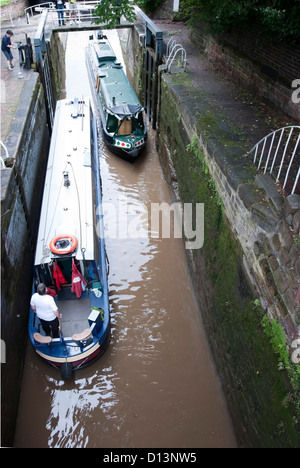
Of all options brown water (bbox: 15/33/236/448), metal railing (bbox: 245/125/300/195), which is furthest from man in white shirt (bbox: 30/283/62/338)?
metal railing (bbox: 245/125/300/195)

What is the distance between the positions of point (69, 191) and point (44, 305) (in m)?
3.14

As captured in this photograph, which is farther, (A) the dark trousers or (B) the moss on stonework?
(A) the dark trousers

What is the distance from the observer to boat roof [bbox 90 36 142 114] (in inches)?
522

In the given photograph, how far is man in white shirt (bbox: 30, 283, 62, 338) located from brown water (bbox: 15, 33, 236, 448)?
1.21 m

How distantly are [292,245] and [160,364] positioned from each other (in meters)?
3.98

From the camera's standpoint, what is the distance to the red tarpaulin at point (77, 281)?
689 cm

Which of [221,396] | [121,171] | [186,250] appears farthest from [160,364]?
[121,171]

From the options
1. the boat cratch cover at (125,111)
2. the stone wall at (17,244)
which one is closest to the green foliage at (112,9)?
the stone wall at (17,244)

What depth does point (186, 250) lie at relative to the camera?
9.30m

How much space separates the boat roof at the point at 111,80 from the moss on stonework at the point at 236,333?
16.1 ft

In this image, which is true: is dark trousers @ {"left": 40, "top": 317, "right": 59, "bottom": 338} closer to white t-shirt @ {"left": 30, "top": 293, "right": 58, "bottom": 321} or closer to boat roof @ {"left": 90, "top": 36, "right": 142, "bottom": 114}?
white t-shirt @ {"left": 30, "top": 293, "right": 58, "bottom": 321}

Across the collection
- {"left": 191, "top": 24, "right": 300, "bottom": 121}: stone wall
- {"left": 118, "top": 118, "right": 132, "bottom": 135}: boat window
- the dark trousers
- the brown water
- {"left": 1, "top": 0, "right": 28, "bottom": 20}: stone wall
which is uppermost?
{"left": 1, "top": 0, "right": 28, "bottom": 20}: stone wall

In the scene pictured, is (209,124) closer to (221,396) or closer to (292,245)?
(292,245)

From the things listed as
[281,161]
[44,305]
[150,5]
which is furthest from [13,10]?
[281,161]
